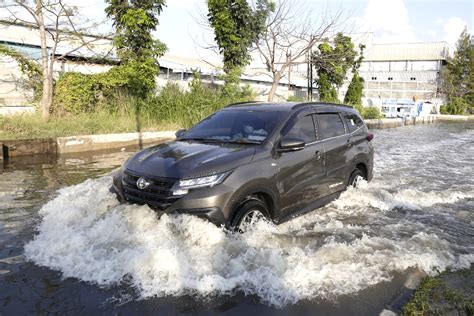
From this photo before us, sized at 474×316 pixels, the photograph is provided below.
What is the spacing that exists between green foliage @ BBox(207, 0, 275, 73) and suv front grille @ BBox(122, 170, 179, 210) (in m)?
16.9

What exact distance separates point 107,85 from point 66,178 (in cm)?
772

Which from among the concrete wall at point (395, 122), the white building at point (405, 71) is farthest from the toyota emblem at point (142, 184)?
the white building at point (405, 71)

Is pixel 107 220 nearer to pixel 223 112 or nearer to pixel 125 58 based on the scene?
pixel 223 112

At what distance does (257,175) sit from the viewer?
4742mm

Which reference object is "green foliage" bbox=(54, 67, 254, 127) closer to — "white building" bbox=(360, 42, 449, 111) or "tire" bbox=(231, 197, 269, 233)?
"tire" bbox=(231, 197, 269, 233)

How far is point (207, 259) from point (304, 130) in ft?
8.19

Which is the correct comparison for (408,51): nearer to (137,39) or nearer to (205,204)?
(137,39)

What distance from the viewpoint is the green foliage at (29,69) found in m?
14.0

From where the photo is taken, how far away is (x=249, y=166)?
15.4 feet

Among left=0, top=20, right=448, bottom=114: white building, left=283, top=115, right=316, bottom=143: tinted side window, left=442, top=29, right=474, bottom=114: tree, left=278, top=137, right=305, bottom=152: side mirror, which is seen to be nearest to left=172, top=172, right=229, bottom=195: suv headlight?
left=278, top=137, right=305, bottom=152: side mirror

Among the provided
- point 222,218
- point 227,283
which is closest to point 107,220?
point 222,218

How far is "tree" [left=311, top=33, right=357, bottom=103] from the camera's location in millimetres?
27969

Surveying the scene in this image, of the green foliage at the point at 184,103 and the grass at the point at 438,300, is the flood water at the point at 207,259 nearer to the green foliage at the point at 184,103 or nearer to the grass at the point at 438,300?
the grass at the point at 438,300

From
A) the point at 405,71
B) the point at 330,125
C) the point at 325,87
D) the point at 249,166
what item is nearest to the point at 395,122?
the point at 325,87
